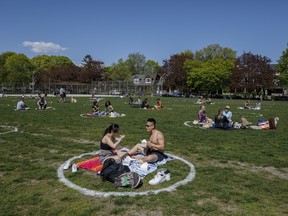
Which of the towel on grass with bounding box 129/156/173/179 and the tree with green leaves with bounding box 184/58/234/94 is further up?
the tree with green leaves with bounding box 184/58/234/94

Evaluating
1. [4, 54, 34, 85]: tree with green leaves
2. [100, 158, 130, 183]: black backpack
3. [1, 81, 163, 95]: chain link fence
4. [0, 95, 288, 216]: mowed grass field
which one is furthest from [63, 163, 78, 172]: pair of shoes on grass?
[4, 54, 34, 85]: tree with green leaves

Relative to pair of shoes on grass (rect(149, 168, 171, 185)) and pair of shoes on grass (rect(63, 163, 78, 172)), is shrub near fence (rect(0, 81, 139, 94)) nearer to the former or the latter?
Answer: pair of shoes on grass (rect(63, 163, 78, 172))

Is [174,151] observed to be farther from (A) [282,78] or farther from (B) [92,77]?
(B) [92,77]

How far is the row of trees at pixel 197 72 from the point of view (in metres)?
68.7

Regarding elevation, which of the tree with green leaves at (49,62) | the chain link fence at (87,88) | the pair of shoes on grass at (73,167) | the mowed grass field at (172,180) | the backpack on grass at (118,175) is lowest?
the mowed grass field at (172,180)

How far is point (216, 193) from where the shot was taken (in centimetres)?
616

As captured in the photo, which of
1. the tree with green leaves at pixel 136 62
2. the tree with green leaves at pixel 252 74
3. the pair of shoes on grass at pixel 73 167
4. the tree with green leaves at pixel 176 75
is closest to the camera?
the pair of shoes on grass at pixel 73 167

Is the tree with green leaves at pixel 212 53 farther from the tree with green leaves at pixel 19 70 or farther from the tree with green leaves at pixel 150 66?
the tree with green leaves at pixel 19 70

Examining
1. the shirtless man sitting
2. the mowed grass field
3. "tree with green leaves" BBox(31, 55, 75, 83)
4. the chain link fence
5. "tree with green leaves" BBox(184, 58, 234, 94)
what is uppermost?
"tree with green leaves" BBox(31, 55, 75, 83)

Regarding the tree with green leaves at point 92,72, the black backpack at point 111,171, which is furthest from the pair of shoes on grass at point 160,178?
the tree with green leaves at point 92,72

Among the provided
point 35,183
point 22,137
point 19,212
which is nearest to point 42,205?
point 19,212

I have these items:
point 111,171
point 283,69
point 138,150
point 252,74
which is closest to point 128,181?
point 111,171

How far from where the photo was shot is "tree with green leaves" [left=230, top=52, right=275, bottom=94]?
224 ft

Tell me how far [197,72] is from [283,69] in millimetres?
21961
